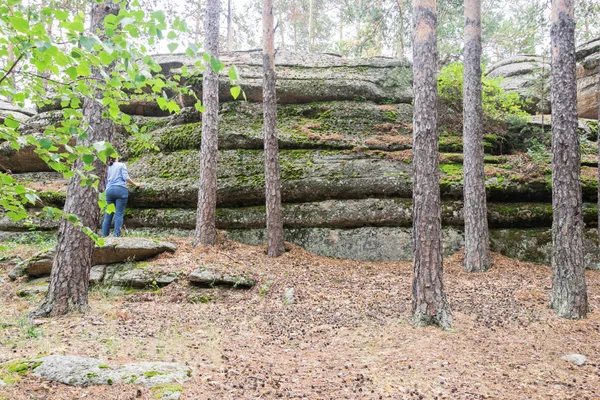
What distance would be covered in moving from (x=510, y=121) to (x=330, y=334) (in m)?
11.6

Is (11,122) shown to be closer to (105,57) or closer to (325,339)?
(105,57)

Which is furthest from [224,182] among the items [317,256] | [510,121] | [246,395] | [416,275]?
[510,121]

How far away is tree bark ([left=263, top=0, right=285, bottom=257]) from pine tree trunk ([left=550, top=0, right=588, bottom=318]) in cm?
629

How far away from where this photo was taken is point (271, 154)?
1053 centimetres

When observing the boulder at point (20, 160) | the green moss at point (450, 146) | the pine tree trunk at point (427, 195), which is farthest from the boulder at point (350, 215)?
the boulder at point (20, 160)

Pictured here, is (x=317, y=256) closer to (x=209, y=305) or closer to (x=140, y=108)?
(x=209, y=305)

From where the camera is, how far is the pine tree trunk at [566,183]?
6.52 m

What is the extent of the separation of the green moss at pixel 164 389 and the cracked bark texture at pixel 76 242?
3.27 metres

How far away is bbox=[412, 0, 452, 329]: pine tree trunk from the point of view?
616 centimetres

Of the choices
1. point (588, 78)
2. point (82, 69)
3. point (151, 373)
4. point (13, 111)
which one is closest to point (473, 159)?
point (151, 373)

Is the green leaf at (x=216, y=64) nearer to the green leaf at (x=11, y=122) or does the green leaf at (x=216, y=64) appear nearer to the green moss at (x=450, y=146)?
the green leaf at (x=11, y=122)

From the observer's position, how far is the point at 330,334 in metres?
6.27

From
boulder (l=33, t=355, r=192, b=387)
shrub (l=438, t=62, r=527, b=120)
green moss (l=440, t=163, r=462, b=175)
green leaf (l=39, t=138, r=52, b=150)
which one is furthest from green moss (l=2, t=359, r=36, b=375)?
shrub (l=438, t=62, r=527, b=120)

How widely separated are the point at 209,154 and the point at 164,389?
24.5ft
